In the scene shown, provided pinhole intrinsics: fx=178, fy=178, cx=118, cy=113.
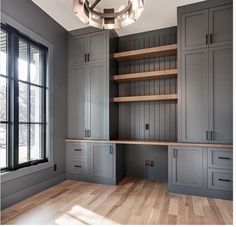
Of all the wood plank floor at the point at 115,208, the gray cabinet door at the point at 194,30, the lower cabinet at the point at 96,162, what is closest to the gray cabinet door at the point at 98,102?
the lower cabinet at the point at 96,162

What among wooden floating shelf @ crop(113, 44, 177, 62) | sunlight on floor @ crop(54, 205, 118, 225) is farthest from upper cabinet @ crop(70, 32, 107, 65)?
sunlight on floor @ crop(54, 205, 118, 225)

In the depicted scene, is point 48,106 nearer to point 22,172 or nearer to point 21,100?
point 21,100

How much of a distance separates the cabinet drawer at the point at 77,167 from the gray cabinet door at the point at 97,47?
2002mm

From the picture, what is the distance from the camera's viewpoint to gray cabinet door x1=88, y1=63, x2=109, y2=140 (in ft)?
10.9

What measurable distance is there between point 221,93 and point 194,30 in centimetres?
→ 109

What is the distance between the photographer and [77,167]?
3.47 metres

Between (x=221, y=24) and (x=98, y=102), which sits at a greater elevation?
(x=221, y=24)

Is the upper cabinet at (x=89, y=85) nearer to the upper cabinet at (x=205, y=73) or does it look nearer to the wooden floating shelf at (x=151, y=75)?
the wooden floating shelf at (x=151, y=75)

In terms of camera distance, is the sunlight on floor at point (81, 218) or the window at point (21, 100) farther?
the window at point (21, 100)

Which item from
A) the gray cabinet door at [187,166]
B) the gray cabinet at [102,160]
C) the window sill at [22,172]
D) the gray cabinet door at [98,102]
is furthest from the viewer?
the gray cabinet door at [98,102]

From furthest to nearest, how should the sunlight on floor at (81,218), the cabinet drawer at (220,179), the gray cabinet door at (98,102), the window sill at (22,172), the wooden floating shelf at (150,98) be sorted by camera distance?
the gray cabinet door at (98,102) < the wooden floating shelf at (150,98) < the cabinet drawer at (220,179) < the window sill at (22,172) < the sunlight on floor at (81,218)

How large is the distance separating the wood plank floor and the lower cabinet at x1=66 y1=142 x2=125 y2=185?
27 cm

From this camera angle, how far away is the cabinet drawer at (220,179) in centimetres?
254

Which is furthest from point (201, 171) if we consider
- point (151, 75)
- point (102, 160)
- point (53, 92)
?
point (53, 92)
